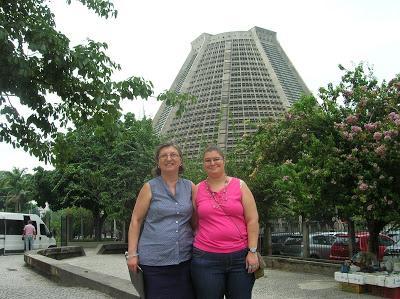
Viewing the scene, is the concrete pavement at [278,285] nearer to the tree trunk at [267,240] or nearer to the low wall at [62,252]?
Answer: the tree trunk at [267,240]

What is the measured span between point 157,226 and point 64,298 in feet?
17.1

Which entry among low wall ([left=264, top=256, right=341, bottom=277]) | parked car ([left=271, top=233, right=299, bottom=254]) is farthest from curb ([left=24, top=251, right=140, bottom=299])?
parked car ([left=271, top=233, right=299, bottom=254])

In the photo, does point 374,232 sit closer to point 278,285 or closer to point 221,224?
point 278,285

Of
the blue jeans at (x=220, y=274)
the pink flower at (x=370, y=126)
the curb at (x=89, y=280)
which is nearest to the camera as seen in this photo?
the blue jeans at (x=220, y=274)

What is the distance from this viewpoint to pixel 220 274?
3596mm

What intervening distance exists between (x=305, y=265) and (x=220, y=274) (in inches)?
429

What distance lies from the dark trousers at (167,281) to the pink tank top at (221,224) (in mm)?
252

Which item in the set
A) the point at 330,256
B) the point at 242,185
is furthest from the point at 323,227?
the point at 242,185

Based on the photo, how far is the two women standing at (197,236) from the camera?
359cm

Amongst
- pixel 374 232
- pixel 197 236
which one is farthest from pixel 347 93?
pixel 197 236

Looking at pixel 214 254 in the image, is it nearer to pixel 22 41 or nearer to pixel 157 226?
pixel 157 226

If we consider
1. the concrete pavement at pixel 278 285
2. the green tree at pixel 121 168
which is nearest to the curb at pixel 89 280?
the concrete pavement at pixel 278 285

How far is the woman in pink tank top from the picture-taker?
3.58 m

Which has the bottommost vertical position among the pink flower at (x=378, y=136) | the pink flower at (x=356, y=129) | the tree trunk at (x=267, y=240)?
the tree trunk at (x=267, y=240)
